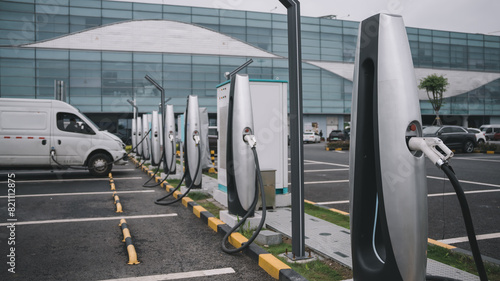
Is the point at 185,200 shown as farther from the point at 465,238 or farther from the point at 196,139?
the point at 465,238

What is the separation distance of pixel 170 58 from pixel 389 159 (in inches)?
1608

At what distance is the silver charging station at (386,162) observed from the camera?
236cm

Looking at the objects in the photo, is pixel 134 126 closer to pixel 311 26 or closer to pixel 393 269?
pixel 393 269

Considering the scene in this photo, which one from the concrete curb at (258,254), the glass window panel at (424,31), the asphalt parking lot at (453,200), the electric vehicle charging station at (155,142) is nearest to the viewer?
the concrete curb at (258,254)

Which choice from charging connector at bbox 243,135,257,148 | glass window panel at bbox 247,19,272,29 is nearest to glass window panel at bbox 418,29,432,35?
glass window panel at bbox 247,19,272,29

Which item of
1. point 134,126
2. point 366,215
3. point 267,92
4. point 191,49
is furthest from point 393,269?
point 191,49

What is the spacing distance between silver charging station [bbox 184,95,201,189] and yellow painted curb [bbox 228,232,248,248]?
3.58m

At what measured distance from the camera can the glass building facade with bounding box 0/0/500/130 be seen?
3744 centimetres

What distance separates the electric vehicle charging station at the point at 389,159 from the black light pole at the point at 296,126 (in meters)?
1.67

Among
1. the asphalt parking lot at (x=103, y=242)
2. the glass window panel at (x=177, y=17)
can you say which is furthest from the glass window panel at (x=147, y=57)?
the asphalt parking lot at (x=103, y=242)

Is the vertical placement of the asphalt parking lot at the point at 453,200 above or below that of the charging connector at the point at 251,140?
below

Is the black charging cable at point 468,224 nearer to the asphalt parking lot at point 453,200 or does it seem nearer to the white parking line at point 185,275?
the asphalt parking lot at point 453,200

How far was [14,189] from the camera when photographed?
10414 mm

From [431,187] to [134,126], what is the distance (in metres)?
19.4
